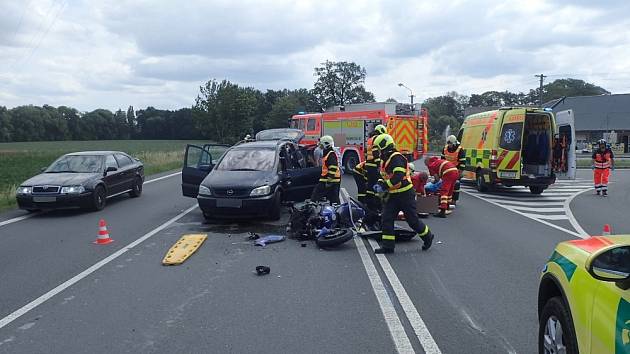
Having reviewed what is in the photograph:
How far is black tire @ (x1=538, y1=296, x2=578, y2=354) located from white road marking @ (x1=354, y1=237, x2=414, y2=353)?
3.77 ft

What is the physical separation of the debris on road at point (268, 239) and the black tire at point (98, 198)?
5.29 meters

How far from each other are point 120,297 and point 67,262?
2.20 meters

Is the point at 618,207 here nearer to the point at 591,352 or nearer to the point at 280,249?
the point at 280,249

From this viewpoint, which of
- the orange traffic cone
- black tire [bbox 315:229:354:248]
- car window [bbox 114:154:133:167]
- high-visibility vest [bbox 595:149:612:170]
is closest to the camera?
black tire [bbox 315:229:354:248]

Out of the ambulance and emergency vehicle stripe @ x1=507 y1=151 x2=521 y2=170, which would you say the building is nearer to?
the ambulance

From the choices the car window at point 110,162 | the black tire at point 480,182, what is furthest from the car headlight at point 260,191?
the black tire at point 480,182

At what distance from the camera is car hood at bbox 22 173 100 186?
12031 mm

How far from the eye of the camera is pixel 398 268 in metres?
7.28

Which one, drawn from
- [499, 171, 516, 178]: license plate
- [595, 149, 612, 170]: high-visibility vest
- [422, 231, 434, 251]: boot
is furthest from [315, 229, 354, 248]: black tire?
[595, 149, 612, 170]: high-visibility vest

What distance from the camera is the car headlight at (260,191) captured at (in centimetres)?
1040

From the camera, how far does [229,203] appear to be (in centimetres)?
1033

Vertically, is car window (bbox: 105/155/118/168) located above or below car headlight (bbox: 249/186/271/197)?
above

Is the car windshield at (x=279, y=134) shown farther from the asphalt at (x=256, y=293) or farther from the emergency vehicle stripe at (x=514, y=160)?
the asphalt at (x=256, y=293)

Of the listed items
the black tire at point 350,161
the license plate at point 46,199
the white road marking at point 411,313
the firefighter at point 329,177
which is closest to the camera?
the white road marking at point 411,313
